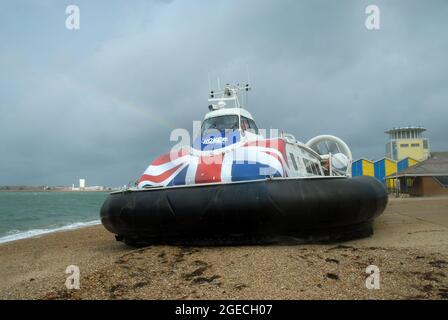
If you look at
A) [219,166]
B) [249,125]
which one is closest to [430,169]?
[249,125]

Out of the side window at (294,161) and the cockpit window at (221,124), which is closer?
the side window at (294,161)

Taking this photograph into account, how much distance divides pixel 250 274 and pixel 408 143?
52.1 meters

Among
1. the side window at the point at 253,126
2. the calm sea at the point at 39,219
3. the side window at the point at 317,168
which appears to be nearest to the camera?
the side window at the point at 253,126

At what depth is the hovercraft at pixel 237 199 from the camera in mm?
4758

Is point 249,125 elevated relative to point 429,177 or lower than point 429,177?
elevated

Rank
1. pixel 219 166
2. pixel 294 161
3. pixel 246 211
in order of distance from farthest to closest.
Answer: pixel 294 161 < pixel 219 166 < pixel 246 211

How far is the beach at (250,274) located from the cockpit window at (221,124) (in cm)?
257

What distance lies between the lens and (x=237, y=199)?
474 centimetres

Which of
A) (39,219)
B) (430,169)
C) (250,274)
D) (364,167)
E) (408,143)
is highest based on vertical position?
(408,143)

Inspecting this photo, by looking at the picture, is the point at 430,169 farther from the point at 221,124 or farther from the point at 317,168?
the point at 221,124

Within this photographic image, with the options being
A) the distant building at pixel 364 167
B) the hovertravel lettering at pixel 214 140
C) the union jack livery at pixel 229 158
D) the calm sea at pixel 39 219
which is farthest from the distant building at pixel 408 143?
the hovertravel lettering at pixel 214 140

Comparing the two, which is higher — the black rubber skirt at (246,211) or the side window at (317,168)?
the side window at (317,168)
